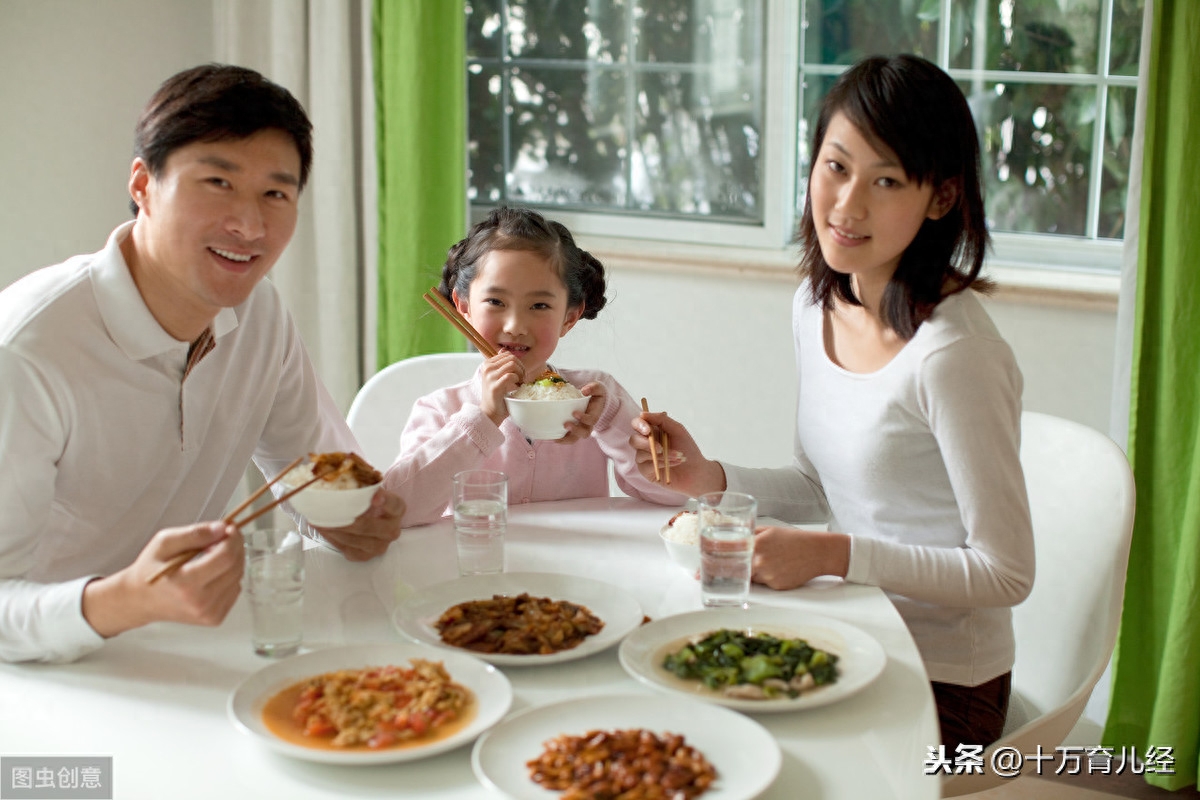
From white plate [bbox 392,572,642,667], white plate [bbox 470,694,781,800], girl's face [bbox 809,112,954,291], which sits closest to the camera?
white plate [bbox 470,694,781,800]

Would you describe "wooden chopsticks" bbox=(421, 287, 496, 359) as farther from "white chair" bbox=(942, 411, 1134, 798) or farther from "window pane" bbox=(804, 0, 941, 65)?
"window pane" bbox=(804, 0, 941, 65)

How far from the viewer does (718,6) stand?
3.39 metres

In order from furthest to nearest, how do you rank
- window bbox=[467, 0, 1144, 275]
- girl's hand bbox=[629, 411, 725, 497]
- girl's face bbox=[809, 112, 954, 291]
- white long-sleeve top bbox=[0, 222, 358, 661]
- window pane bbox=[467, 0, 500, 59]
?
window pane bbox=[467, 0, 500, 59], window bbox=[467, 0, 1144, 275], girl's hand bbox=[629, 411, 725, 497], girl's face bbox=[809, 112, 954, 291], white long-sleeve top bbox=[0, 222, 358, 661]

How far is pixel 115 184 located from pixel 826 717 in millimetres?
2818

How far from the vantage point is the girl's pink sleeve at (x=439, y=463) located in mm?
1877

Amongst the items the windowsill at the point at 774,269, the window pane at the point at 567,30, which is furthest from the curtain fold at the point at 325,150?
the windowsill at the point at 774,269

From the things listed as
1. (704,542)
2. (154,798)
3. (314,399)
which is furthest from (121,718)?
(314,399)

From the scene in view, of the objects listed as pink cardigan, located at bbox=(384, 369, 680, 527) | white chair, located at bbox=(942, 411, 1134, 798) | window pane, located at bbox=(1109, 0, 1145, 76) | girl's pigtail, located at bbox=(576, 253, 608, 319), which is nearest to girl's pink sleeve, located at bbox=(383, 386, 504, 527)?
pink cardigan, located at bbox=(384, 369, 680, 527)

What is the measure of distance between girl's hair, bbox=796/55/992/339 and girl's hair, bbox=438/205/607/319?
55 cm

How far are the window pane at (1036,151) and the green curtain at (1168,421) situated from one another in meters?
0.46

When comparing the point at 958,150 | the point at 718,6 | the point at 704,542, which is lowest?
the point at 704,542

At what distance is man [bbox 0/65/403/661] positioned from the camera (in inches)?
56.8

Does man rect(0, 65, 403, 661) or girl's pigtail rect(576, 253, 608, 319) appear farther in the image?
girl's pigtail rect(576, 253, 608, 319)

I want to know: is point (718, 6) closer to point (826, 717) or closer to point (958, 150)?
point (958, 150)
